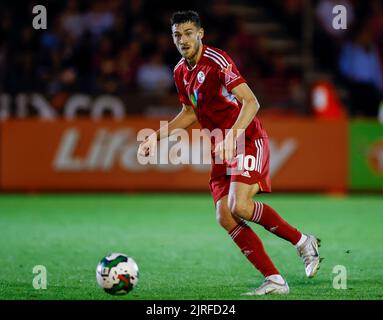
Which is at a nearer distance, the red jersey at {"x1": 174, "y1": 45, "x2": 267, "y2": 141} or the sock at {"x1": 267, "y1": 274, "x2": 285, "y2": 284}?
the sock at {"x1": 267, "y1": 274, "x2": 285, "y2": 284}

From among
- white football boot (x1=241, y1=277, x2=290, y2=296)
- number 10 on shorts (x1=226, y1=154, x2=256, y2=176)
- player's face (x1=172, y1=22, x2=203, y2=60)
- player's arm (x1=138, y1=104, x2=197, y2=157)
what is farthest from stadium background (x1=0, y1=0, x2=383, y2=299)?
player's face (x1=172, y1=22, x2=203, y2=60)

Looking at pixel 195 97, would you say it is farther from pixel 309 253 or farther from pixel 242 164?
pixel 309 253

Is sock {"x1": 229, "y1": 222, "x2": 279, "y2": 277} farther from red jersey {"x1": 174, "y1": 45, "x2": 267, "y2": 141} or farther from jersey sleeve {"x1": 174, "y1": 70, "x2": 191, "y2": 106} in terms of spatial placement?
jersey sleeve {"x1": 174, "y1": 70, "x2": 191, "y2": 106}

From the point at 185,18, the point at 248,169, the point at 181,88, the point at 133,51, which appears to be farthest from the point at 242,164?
the point at 133,51

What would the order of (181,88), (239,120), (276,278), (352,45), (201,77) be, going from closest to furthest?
(239,120)
(276,278)
(201,77)
(181,88)
(352,45)

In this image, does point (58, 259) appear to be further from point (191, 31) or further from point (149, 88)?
point (149, 88)

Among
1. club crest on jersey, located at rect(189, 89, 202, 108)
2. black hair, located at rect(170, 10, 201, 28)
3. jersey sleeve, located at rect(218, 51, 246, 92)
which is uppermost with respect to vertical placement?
black hair, located at rect(170, 10, 201, 28)

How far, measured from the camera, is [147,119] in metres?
15.7

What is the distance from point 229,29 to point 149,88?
2.71m

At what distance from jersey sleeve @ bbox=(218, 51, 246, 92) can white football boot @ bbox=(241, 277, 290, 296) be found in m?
1.47

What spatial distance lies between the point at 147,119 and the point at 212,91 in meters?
8.50

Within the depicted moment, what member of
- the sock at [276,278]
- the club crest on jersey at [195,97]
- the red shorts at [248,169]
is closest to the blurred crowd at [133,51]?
the club crest on jersey at [195,97]

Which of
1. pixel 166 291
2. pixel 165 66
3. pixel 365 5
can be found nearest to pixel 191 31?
pixel 166 291

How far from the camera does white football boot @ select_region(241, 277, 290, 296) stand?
22.7 ft
